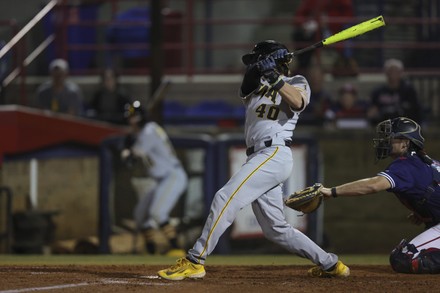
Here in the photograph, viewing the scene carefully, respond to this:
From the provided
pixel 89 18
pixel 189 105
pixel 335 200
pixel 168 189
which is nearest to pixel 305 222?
pixel 335 200

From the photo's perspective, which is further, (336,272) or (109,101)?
(109,101)

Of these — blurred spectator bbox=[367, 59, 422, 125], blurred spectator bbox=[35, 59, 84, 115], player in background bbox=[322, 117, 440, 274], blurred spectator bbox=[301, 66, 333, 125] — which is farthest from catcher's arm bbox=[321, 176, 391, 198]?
blurred spectator bbox=[35, 59, 84, 115]

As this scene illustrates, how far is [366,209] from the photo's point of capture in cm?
1444

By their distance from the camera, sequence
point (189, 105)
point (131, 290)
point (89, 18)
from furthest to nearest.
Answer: point (89, 18) → point (189, 105) → point (131, 290)

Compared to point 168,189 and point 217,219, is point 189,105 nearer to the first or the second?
point 168,189

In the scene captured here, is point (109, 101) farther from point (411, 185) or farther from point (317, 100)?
point (411, 185)

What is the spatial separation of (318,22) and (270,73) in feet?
25.6

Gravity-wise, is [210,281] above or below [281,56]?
below

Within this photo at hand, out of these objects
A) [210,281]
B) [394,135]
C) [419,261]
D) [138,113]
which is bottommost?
[210,281]

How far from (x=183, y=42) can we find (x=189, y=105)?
142 centimetres

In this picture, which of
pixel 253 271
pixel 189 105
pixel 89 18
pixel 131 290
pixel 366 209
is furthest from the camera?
pixel 89 18

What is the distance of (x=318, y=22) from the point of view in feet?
48.8

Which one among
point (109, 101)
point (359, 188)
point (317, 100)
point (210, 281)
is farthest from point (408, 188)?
point (109, 101)

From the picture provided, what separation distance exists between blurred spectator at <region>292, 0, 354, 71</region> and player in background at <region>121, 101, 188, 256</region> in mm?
2565
